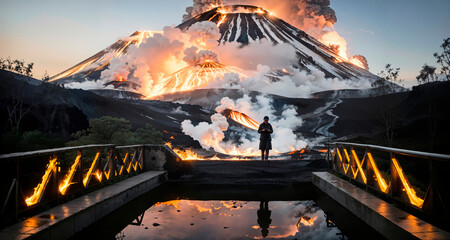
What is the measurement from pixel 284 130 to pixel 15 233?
71.1m

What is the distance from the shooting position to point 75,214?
5.72m

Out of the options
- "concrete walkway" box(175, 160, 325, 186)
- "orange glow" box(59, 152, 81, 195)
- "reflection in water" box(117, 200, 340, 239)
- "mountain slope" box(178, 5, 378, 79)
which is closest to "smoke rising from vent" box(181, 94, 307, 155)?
"concrete walkway" box(175, 160, 325, 186)

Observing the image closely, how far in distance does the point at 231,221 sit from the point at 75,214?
282 cm

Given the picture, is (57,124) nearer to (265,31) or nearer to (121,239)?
(121,239)

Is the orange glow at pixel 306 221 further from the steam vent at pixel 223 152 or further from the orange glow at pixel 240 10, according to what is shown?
the orange glow at pixel 240 10

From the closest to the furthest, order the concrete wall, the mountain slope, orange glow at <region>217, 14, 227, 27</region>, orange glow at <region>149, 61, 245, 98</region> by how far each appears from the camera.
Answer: the concrete wall < orange glow at <region>149, 61, 245, 98</region> < the mountain slope < orange glow at <region>217, 14, 227, 27</region>

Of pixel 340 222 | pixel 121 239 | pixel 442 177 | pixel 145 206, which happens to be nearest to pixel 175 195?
pixel 145 206

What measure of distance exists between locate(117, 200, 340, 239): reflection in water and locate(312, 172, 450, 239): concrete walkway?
0.68 metres

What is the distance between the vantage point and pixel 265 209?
25.5 feet

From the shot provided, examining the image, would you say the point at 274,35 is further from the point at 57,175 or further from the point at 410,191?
the point at 57,175

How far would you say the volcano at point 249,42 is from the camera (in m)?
130

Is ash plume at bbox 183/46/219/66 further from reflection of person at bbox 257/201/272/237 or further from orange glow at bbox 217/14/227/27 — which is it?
reflection of person at bbox 257/201/272/237

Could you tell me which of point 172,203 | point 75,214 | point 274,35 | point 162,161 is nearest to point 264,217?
point 172,203

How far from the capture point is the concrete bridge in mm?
5133
